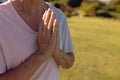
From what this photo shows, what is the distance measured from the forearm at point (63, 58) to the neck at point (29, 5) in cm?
29

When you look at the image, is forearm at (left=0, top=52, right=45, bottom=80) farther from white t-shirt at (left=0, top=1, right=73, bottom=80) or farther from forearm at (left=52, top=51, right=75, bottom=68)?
forearm at (left=52, top=51, right=75, bottom=68)

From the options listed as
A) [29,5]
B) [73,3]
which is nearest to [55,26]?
[29,5]

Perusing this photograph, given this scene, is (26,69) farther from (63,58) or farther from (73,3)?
(73,3)

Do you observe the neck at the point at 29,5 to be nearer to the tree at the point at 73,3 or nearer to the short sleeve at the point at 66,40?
Answer: the short sleeve at the point at 66,40

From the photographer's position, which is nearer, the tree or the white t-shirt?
the white t-shirt

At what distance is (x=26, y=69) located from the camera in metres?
2.41

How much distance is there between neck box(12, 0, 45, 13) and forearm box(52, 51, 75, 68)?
0.95ft

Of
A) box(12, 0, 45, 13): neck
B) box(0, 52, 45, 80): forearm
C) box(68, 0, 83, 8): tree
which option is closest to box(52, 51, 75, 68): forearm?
box(0, 52, 45, 80): forearm

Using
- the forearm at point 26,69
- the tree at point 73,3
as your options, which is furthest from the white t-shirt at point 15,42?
the tree at point 73,3

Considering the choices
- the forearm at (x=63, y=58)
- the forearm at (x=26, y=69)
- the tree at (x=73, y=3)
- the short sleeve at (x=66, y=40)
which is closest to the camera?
the forearm at (x=26, y=69)

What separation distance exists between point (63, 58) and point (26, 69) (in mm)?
389

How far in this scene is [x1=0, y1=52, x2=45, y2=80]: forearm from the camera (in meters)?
2.38

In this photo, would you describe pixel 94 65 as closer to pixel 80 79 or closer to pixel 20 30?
pixel 80 79

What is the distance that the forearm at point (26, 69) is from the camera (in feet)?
7.82
